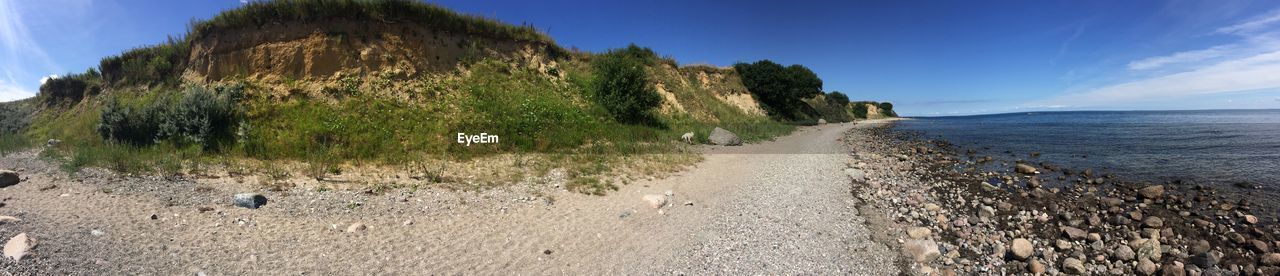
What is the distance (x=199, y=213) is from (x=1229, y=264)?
44.7ft

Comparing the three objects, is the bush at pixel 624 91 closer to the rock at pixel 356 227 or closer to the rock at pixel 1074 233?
the rock at pixel 356 227

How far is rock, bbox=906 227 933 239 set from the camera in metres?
6.73

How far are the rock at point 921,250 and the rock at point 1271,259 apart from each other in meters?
3.78

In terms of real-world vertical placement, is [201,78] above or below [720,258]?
above

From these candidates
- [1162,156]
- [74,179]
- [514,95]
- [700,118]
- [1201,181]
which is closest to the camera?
[74,179]

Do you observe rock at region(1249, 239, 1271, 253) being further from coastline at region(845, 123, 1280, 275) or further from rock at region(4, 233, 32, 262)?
rock at region(4, 233, 32, 262)

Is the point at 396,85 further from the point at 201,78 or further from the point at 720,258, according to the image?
the point at 720,258

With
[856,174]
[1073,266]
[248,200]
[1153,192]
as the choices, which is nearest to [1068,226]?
[1073,266]

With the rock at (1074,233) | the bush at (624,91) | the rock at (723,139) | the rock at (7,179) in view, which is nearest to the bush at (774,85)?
the bush at (624,91)

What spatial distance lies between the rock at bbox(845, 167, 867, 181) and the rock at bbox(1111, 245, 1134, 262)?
5110 mm

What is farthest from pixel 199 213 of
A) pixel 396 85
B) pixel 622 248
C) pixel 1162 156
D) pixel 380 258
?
pixel 1162 156

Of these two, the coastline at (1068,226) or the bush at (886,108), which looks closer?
the coastline at (1068,226)

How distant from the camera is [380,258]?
201 inches

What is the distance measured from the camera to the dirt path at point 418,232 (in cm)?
487
